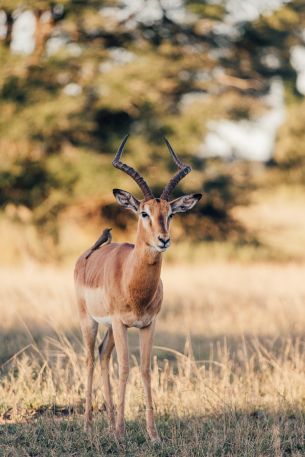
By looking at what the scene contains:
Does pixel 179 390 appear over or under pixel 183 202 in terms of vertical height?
under

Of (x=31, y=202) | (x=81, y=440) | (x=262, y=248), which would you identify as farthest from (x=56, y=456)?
(x=262, y=248)

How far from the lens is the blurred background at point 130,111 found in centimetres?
2120

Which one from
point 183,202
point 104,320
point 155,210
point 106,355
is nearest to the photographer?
point 155,210

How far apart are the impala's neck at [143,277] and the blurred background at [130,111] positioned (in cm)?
1509

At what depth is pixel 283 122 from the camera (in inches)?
1182

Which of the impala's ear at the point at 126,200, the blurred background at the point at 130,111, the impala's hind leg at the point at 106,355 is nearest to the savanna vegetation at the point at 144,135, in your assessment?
the blurred background at the point at 130,111

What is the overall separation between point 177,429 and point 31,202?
16.0 m

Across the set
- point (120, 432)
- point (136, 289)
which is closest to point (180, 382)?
point (120, 432)

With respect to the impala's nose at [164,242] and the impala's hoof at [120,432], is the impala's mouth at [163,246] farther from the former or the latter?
the impala's hoof at [120,432]

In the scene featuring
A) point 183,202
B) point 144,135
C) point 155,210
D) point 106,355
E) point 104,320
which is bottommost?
point 144,135

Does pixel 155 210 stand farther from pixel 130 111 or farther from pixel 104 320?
pixel 130 111

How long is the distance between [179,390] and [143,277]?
1.54m

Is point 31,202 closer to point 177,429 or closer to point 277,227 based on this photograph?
point 277,227

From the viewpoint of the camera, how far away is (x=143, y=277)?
19.6 feet
